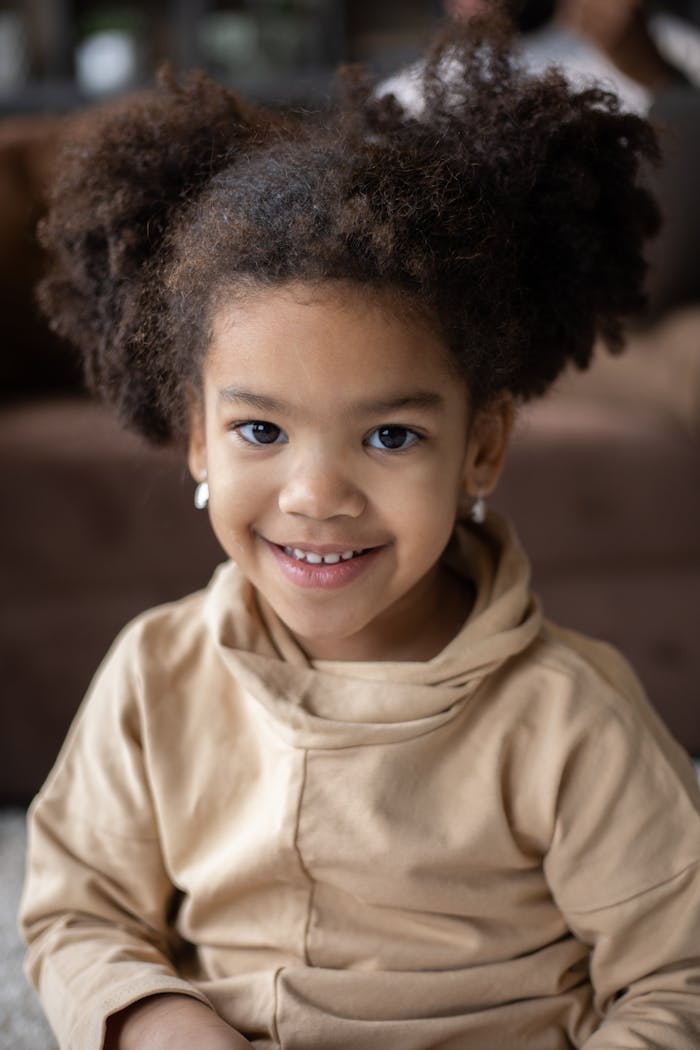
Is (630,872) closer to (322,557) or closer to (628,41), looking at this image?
(322,557)

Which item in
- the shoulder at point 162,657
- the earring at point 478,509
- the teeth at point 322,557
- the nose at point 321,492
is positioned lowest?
the shoulder at point 162,657

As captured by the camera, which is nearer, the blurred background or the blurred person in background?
the blurred person in background

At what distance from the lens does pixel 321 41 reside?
4.38 meters

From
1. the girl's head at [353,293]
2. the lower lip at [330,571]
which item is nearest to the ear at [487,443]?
the girl's head at [353,293]

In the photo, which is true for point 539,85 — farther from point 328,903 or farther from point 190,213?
point 328,903

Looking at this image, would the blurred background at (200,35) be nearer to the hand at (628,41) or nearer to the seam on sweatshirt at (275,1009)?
the hand at (628,41)

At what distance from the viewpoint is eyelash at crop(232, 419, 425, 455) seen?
0.86m

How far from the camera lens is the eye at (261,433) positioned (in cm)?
88

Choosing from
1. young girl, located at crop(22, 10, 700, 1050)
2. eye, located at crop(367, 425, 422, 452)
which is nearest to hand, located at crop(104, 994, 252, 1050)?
young girl, located at crop(22, 10, 700, 1050)

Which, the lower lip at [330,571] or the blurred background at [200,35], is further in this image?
the blurred background at [200,35]

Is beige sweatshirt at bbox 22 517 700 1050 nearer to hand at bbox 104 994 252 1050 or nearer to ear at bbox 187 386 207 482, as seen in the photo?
hand at bbox 104 994 252 1050

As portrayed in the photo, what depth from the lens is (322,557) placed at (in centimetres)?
89

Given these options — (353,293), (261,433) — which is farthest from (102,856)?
(353,293)

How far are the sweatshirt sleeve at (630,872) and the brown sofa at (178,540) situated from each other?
78cm
